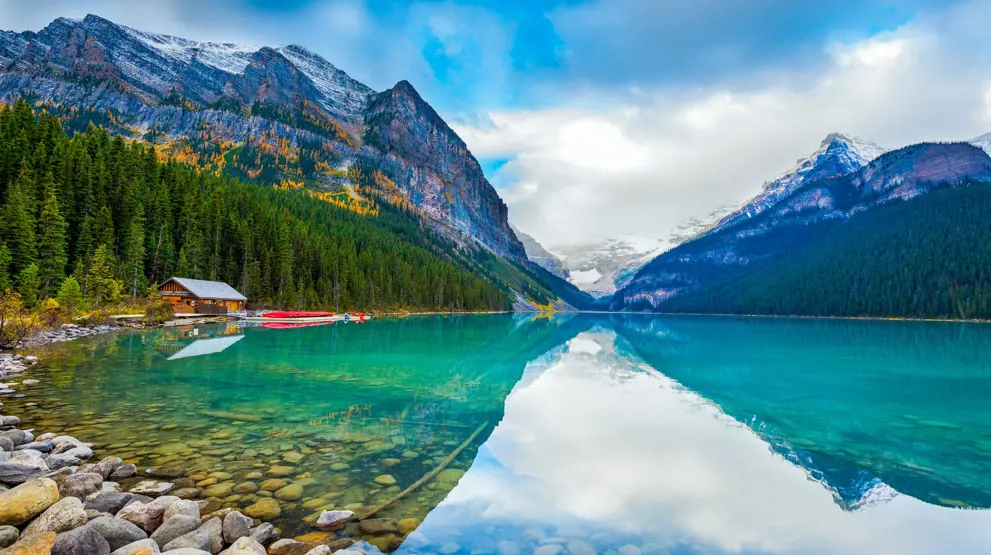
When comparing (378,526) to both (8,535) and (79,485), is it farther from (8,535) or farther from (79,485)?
(79,485)

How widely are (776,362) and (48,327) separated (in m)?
54.0

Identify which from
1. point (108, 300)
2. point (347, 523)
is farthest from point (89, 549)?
point (108, 300)

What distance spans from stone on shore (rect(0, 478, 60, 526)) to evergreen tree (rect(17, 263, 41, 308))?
44240 millimetres

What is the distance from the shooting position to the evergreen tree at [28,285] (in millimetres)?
39312

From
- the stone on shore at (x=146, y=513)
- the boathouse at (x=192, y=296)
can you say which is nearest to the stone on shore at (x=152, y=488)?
the stone on shore at (x=146, y=513)

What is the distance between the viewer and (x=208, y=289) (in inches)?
2589

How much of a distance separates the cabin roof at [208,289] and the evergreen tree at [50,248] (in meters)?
15.3

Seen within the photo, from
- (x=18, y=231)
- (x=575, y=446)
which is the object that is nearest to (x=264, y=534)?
(x=575, y=446)

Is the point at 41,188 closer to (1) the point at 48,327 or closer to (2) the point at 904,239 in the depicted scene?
(1) the point at 48,327

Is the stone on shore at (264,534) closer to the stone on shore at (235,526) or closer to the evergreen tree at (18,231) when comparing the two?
the stone on shore at (235,526)

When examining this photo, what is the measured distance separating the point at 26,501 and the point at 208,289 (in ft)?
220

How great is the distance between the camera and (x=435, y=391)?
838 inches

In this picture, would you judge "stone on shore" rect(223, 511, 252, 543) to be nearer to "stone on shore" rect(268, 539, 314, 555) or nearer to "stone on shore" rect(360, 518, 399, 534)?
"stone on shore" rect(268, 539, 314, 555)

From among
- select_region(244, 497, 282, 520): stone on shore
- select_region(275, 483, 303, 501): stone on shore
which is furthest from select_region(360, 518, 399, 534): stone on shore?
select_region(275, 483, 303, 501): stone on shore
